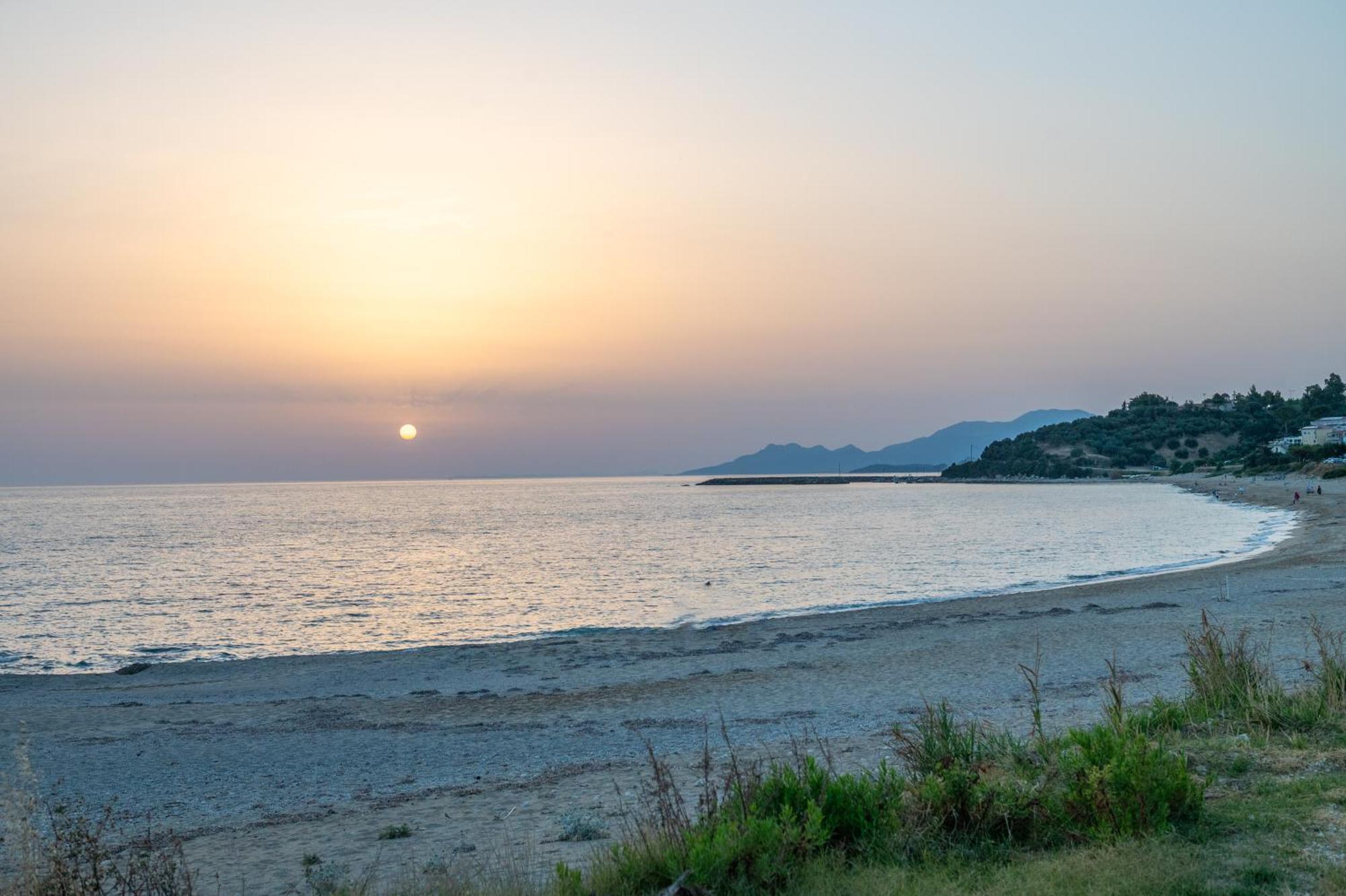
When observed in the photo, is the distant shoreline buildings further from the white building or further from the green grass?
the green grass

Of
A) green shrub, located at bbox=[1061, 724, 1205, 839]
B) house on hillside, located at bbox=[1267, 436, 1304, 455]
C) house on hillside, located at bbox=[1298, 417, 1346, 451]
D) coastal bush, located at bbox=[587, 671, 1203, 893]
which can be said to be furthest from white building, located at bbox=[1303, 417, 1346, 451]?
coastal bush, located at bbox=[587, 671, 1203, 893]

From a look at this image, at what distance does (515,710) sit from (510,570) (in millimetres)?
31132

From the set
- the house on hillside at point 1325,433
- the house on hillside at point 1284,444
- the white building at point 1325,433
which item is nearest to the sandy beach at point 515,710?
the house on hillside at point 1325,433

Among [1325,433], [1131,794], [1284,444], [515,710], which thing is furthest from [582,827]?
[1284,444]

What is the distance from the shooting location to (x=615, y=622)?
2809cm

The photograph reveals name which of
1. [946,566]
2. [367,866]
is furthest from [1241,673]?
[946,566]

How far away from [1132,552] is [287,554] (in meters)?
47.4

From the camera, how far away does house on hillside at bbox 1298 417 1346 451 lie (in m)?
130

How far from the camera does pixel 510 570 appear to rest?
46.2 m

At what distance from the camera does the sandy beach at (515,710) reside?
9.58 m

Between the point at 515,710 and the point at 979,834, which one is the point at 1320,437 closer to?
the point at 515,710

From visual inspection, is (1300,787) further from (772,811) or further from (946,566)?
(946,566)

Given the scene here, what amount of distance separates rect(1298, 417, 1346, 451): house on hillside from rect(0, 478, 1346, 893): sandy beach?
415 ft

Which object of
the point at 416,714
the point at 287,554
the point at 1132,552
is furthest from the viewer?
the point at 287,554
